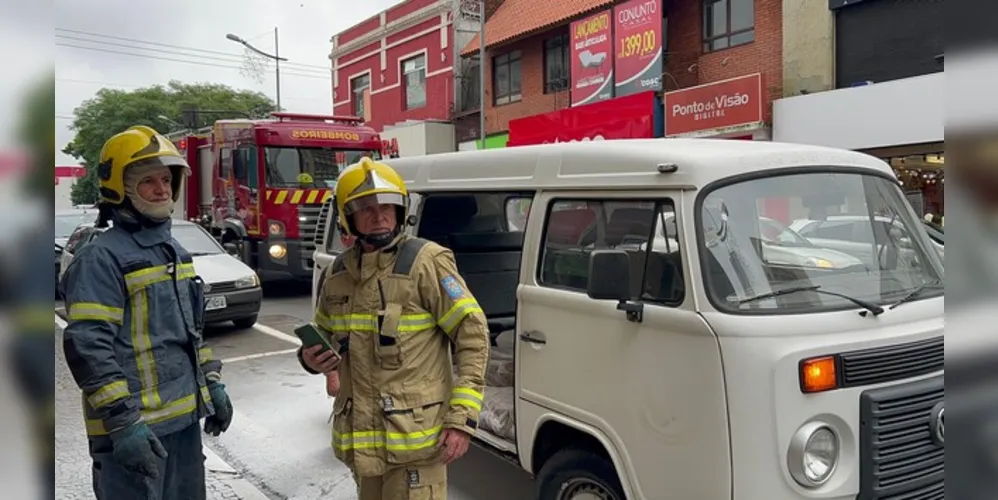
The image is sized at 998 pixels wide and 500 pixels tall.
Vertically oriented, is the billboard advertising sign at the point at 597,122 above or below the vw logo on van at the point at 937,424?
above

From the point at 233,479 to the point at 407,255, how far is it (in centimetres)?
277

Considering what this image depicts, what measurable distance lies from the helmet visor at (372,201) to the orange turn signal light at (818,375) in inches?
62.8

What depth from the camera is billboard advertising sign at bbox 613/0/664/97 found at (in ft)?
57.8

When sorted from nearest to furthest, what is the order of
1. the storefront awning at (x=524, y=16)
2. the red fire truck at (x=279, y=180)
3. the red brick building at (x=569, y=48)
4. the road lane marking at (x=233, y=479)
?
1. the road lane marking at (x=233, y=479)
2. the red fire truck at (x=279, y=180)
3. the red brick building at (x=569, y=48)
4. the storefront awning at (x=524, y=16)

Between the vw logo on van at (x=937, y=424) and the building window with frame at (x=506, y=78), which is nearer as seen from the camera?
the vw logo on van at (x=937, y=424)

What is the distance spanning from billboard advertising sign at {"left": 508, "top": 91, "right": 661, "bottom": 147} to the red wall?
559 centimetres

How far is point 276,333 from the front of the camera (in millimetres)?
10047

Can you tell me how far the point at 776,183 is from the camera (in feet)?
10.1

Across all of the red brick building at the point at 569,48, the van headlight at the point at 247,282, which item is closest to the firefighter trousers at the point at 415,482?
the van headlight at the point at 247,282

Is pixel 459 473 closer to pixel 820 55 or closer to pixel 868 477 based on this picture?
pixel 868 477

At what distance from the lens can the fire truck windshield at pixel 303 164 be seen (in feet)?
42.4

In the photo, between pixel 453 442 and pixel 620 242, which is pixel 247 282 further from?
pixel 453 442

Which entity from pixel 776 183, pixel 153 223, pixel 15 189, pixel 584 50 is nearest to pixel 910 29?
pixel 584 50

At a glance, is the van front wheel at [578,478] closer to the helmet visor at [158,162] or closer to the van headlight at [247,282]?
the helmet visor at [158,162]
